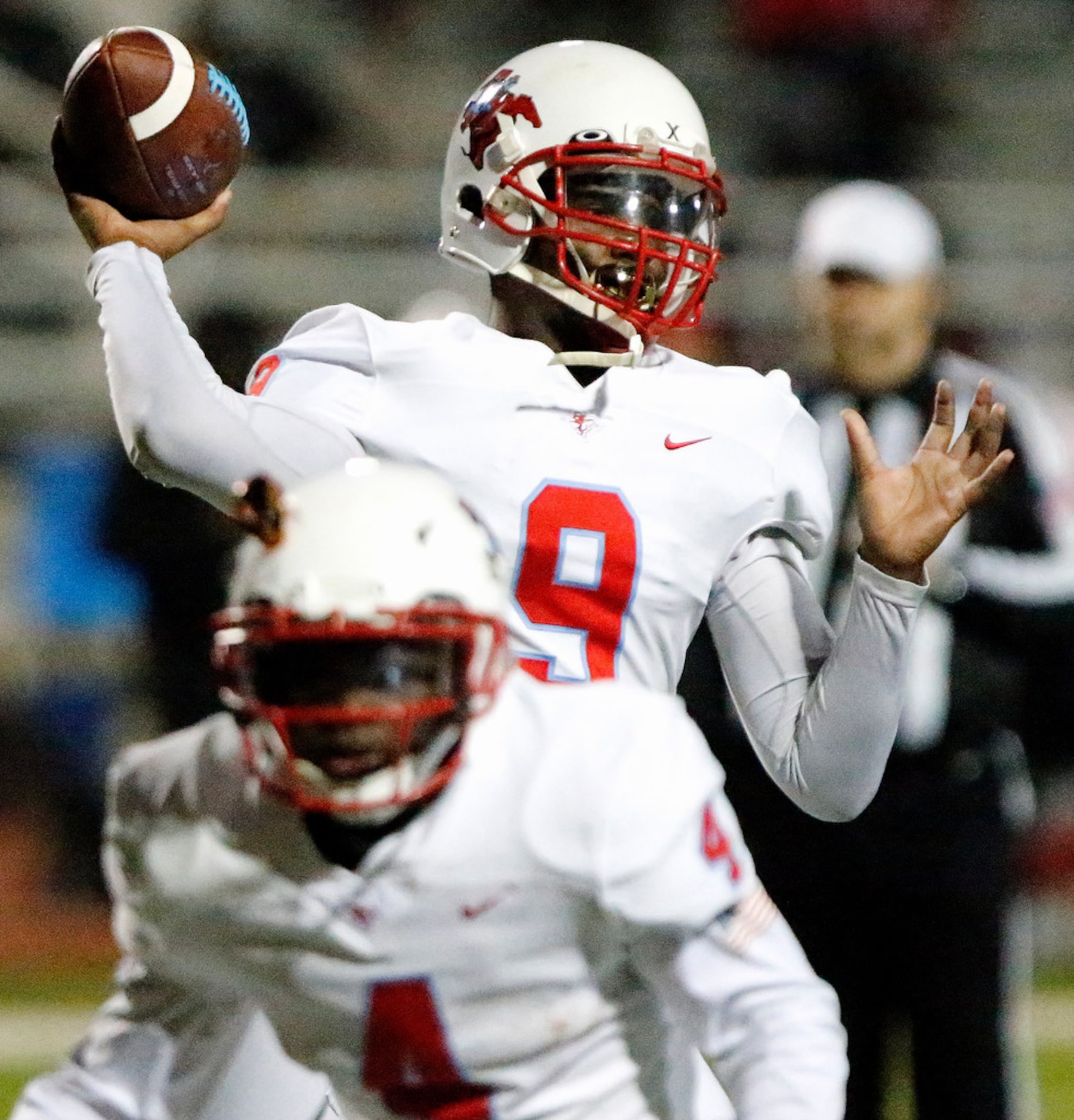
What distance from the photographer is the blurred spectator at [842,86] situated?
6359mm

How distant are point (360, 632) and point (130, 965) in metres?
0.38

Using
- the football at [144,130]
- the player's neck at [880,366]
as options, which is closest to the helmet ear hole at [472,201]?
the football at [144,130]

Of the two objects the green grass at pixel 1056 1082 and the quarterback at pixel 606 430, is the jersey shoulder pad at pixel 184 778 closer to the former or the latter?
the quarterback at pixel 606 430

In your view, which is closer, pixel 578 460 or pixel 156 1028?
pixel 156 1028

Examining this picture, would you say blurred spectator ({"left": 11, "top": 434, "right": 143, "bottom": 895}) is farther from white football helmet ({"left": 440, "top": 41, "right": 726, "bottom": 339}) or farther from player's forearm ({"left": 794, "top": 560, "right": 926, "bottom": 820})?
player's forearm ({"left": 794, "top": 560, "right": 926, "bottom": 820})

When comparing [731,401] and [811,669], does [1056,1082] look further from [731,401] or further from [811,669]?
[731,401]

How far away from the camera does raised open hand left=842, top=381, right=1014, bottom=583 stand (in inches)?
76.7

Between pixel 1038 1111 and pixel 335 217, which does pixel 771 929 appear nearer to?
pixel 1038 1111

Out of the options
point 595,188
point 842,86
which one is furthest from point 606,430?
point 842,86

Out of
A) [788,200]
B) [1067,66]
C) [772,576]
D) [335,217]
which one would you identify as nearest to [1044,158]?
[1067,66]

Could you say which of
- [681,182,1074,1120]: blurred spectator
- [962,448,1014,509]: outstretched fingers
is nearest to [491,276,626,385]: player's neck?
[962,448,1014,509]: outstretched fingers

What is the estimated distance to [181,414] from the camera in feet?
6.18

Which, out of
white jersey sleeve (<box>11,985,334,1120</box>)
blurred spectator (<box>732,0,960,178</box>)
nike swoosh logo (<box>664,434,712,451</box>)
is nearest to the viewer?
white jersey sleeve (<box>11,985,334,1120</box>)

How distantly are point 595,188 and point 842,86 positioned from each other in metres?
4.60
